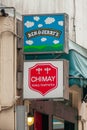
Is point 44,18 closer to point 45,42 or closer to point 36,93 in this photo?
point 45,42

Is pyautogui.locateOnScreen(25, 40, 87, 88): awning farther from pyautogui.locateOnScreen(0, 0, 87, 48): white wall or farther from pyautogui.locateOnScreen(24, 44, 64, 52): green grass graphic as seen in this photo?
pyautogui.locateOnScreen(0, 0, 87, 48): white wall

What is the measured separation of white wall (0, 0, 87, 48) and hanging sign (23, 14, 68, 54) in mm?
3773

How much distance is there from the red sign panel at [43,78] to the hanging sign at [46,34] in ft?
1.53

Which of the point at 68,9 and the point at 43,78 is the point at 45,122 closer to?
the point at 68,9

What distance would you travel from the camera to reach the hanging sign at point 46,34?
1717 cm

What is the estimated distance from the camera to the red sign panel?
660 inches

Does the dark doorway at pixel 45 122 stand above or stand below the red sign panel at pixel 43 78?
below

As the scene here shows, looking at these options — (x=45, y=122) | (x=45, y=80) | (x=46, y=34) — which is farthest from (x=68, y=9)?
(x=45, y=80)

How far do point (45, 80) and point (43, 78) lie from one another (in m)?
0.08

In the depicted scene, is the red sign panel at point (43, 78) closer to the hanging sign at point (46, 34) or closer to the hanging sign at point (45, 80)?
the hanging sign at point (45, 80)

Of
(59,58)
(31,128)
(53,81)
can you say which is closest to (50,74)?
(53,81)

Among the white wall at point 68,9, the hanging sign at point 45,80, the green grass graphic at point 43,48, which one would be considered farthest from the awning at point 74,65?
the white wall at point 68,9

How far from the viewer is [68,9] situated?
2288cm

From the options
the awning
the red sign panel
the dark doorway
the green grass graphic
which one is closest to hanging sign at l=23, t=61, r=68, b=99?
the red sign panel
